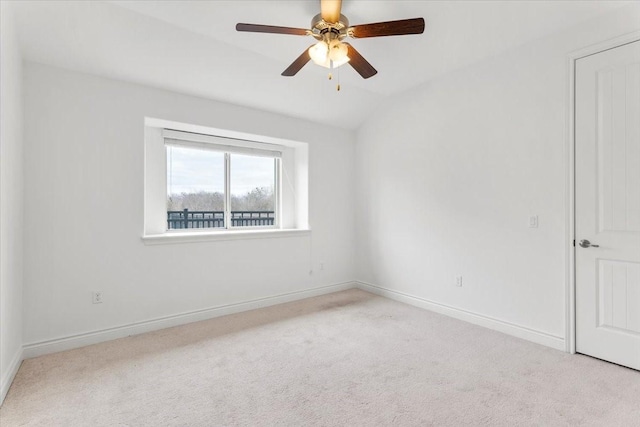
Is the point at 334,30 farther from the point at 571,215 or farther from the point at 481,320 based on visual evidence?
the point at 481,320

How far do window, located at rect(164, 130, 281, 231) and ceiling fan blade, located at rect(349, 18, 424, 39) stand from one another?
2.26 m

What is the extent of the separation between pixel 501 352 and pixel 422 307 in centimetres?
118

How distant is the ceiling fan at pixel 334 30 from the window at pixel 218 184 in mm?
1884

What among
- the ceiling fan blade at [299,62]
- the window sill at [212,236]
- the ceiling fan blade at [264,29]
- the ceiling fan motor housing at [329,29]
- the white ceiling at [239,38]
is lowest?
the window sill at [212,236]

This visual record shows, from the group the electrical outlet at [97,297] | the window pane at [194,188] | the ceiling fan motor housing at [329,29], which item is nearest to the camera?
the ceiling fan motor housing at [329,29]

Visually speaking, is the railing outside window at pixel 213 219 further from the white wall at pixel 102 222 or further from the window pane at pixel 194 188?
the white wall at pixel 102 222

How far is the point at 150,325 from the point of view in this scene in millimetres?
3059

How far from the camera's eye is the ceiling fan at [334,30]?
200 cm

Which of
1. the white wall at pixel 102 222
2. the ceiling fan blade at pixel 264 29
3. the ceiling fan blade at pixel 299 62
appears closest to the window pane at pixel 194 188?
the white wall at pixel 102 222

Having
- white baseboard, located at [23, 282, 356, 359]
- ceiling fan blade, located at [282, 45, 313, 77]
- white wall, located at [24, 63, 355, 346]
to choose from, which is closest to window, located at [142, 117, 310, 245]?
white wall, located at [24, 63, 355, 346]

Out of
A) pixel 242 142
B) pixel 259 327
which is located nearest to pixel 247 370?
pixel 259 327

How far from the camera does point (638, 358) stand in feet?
7.48

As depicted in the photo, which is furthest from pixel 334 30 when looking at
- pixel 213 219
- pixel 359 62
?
pixel 213 219

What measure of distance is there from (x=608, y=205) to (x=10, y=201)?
4252mm
